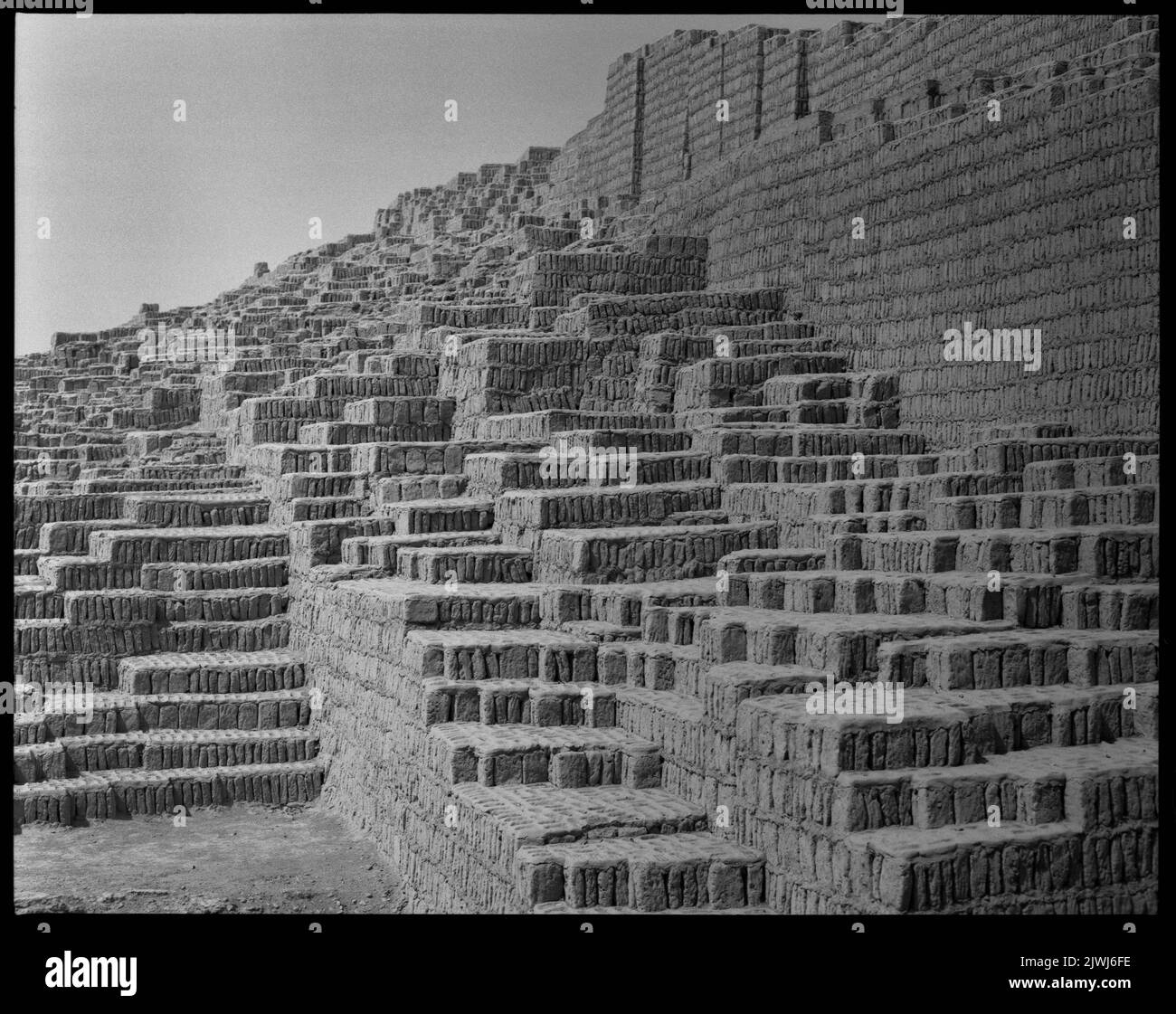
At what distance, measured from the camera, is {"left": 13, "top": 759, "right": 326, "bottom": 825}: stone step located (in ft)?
44.3

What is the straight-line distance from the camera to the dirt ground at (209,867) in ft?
37.6

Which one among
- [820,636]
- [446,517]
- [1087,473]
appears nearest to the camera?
[820,636]

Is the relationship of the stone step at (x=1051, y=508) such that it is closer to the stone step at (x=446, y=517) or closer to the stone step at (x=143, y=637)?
the stone step at (x=446, y=517)

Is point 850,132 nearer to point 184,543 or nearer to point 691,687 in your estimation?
point 184,543

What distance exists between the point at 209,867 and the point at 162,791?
1.83 meters

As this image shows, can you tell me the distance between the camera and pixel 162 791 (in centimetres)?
1402

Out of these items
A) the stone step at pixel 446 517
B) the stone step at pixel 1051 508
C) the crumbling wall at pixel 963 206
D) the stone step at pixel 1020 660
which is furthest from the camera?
the stone step at pixel 446 517

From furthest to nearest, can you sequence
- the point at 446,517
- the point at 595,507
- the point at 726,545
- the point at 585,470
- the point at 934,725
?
the point at 585,470, the point at 446,517, the point at 595,507, the point at 726,545, the point at 934,725

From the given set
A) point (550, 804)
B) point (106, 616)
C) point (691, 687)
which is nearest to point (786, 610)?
point (691, 687)

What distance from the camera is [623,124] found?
30.8 meters

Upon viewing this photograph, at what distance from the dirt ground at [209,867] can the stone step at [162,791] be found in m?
0.14

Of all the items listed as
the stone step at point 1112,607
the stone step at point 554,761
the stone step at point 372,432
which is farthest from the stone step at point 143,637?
the stone step at point 1112,607

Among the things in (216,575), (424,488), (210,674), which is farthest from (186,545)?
(424,488)

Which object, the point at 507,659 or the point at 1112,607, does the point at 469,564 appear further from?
the point at 1112,607
